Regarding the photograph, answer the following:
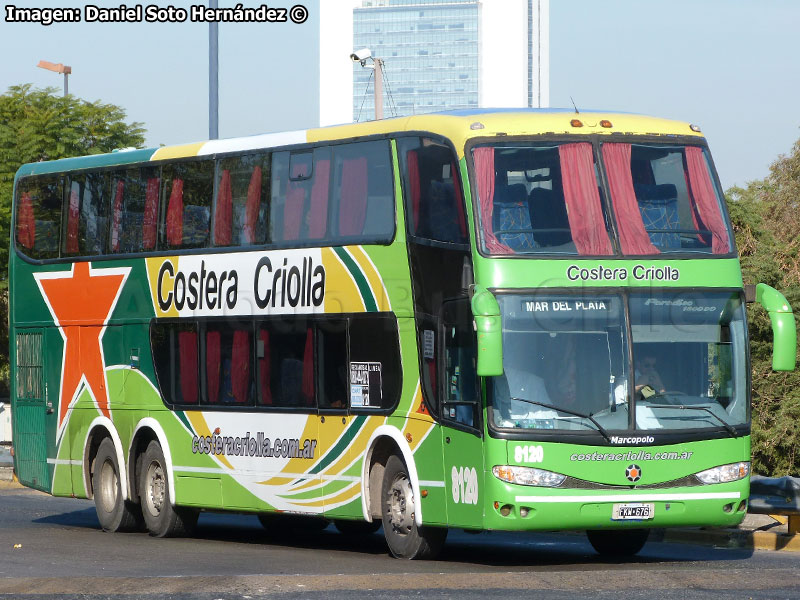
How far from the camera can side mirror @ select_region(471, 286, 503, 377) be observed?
12.4 m

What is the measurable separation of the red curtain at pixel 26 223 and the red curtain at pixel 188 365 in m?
3.46

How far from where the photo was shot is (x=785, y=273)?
1107 inches

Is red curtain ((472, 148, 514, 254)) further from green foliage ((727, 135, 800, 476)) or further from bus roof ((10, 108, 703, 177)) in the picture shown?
green foliage ((727, 135, 800, 476))

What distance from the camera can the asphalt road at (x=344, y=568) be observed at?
36.8 feet

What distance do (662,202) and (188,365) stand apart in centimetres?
617

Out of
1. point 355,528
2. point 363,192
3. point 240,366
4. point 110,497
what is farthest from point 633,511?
point 110,497

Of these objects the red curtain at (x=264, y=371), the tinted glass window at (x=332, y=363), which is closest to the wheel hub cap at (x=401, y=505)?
the tinted glass window at (x=332, y=363)

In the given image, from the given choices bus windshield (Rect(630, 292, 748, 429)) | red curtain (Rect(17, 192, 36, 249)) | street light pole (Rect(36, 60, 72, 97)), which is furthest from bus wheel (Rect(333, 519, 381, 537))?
street light pole (Rect(36, 60, 72, 97))

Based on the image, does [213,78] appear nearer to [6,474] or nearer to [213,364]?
[213,364]

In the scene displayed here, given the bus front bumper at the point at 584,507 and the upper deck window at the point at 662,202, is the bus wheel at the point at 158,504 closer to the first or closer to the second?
the bus front bumper at the point at 584,507

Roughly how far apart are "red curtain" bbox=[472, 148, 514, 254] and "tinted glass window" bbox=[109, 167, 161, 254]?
18.7ft

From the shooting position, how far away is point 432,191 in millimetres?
13953

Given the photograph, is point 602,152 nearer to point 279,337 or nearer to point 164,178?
point 279,337

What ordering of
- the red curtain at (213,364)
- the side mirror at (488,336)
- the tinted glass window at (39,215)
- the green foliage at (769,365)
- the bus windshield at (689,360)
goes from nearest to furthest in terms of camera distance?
the side mirror at (488,336) < the bus windshield at (689,360) < the red curtain at (213,364) < the tinted glass window at (39,215) < the green foliage at (769,365)
